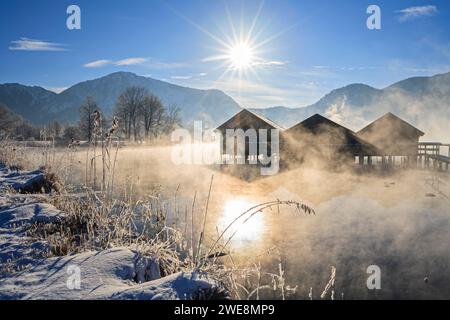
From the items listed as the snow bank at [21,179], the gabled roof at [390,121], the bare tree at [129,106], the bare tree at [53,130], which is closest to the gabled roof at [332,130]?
the gabled roof at [390,121]

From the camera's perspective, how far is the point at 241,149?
40281mm

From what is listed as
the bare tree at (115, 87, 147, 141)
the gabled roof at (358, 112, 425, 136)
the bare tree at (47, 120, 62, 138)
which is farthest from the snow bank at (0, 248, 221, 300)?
the bare tree at (115, 87, 147, 141)

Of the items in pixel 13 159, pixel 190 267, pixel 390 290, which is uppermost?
pixel 13 159

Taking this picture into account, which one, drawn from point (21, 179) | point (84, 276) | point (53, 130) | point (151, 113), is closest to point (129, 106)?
point (151, 113)

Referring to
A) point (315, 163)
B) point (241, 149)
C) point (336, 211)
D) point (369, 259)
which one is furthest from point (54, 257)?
point (241, 149)

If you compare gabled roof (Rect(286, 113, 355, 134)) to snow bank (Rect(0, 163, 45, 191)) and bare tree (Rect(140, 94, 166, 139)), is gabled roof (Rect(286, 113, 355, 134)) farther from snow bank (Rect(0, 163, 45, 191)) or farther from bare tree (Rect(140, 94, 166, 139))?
bare tree (Rect(140, 94, 166, 139))

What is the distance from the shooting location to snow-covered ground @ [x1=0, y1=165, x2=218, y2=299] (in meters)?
4.11

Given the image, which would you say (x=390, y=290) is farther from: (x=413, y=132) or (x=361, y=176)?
(x=413, y=132)

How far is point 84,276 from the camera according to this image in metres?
4.66

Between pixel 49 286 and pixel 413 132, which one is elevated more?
pixel 413 132

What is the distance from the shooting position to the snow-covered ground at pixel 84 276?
13.5 ft

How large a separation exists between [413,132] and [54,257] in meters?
39.2

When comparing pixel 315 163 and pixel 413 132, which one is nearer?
pixel 315 163

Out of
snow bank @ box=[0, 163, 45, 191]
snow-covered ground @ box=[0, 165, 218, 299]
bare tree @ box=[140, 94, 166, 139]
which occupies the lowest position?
snow-covered ground @ box=[0, 165, 218, 299]
